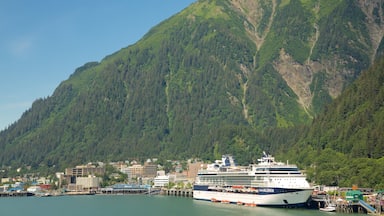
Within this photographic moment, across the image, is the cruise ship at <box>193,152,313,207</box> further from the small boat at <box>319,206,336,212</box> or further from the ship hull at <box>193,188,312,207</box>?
the small boat at <box>319,206,336,212</box>

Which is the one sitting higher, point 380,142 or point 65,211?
point 380,142

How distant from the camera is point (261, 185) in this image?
498ft

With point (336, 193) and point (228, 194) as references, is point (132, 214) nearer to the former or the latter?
point (228, 194)

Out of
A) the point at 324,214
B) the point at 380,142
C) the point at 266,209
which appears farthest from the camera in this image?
the point at 380,142

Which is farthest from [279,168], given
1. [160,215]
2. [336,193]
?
[160,215]

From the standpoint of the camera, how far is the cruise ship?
470 feet

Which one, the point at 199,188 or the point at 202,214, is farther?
the point at 199,188

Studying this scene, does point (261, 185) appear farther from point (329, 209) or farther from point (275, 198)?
point (329, 209)

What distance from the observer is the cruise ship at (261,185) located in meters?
143

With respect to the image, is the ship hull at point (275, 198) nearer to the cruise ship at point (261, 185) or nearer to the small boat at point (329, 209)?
the cruise ship at point (261, 185)

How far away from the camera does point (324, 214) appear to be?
132125 mm

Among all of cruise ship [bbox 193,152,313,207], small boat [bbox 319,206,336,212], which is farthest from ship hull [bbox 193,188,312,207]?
small boat [bbox 319,206,336,212]

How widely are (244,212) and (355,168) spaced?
45.2 m

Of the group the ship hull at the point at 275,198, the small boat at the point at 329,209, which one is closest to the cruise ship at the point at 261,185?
the ship hull at the point at 275,198
